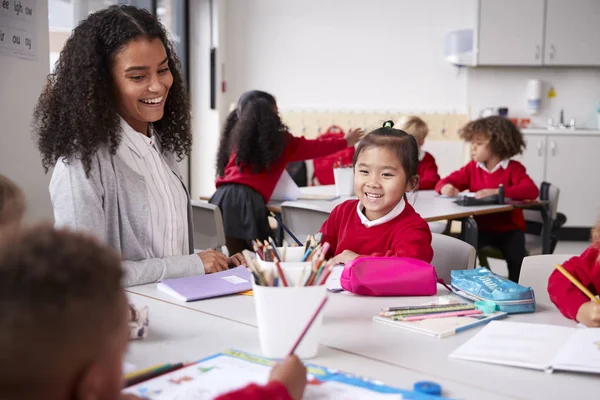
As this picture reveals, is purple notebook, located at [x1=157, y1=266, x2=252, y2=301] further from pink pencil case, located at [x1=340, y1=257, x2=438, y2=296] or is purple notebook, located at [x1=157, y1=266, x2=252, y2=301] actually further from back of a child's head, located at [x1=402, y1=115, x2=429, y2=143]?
back of a child's head, located at [x1=402, y1=115, x2=429, y2=143]

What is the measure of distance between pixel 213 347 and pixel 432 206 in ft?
7.86

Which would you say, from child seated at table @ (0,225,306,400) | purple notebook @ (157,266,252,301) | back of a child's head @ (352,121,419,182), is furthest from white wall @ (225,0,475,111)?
child seated at table @ (0,225,306,400)

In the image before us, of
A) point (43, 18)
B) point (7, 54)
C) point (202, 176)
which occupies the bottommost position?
point (202, 176)

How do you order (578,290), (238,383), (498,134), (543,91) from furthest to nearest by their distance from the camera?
(543,91), (498,134), (578,290), (238,383)

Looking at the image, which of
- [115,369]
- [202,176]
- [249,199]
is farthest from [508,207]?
[202,176]

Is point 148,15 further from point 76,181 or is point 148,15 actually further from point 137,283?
point 137,283

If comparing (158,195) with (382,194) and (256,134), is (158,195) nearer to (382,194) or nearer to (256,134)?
(382,194)

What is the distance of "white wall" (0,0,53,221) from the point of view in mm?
2646

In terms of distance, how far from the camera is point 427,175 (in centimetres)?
436

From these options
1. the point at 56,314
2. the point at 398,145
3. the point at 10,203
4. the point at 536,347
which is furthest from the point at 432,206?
the point at 56,314

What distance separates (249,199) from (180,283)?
6.33 ft

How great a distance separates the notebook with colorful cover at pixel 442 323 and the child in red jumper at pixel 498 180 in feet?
7.83

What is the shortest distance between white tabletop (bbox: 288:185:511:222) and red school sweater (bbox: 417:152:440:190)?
0.31 metres

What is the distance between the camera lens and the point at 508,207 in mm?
3537
